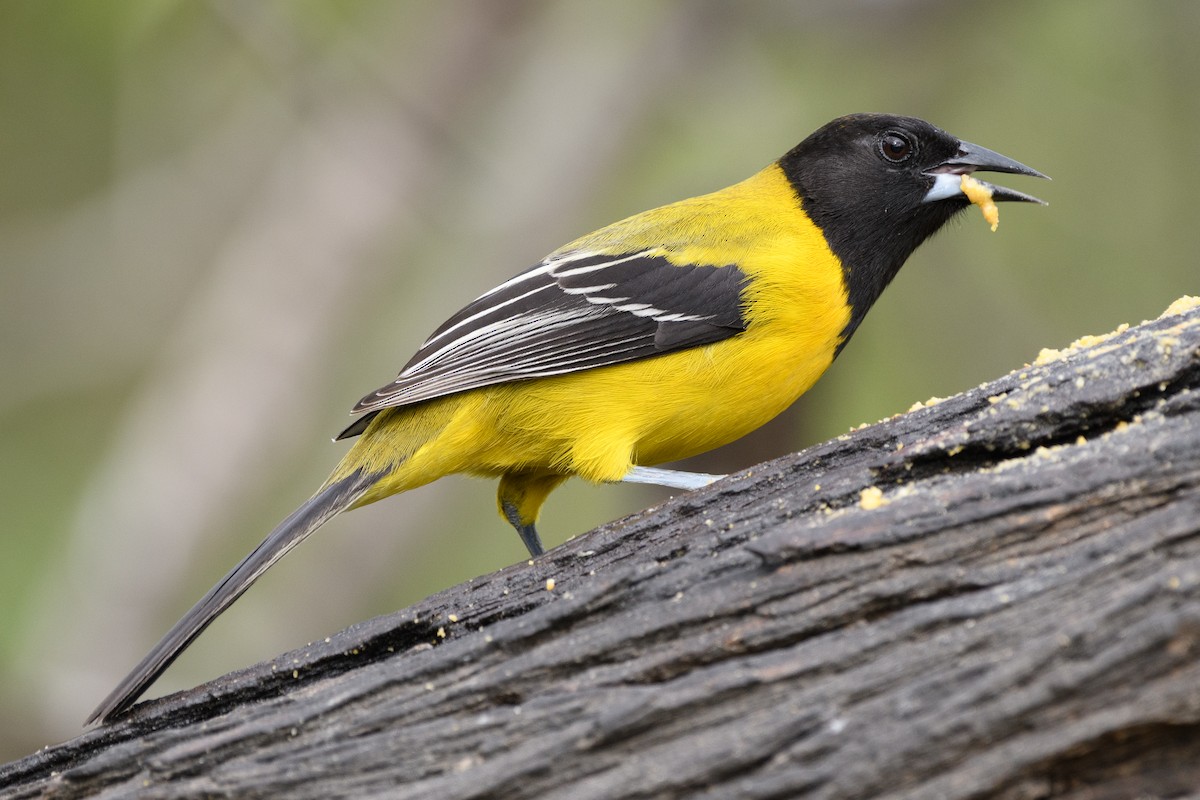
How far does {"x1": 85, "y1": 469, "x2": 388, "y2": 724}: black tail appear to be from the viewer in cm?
327

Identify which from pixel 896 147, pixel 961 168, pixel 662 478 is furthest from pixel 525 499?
pixel 961 168

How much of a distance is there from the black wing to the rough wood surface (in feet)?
3.70

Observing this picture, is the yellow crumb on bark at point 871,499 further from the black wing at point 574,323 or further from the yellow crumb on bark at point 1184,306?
the black wing at point 574,323

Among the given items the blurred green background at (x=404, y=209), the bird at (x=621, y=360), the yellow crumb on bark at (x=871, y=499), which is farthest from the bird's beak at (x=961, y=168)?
the blurred green background at (x=404, y=209)

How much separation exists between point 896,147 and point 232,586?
10.1 feet

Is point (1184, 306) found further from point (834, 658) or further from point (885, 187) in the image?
point (885, 187)

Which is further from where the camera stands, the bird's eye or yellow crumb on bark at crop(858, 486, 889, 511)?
the bird's eye

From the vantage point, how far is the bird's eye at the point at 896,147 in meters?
5.08

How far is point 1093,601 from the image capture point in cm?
244

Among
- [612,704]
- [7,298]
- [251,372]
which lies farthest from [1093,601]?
[7,298]

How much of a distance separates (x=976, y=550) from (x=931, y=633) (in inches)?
9.0

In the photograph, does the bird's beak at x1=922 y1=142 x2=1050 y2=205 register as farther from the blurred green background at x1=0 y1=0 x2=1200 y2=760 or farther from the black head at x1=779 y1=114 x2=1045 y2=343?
the blurred green background at x1=0 y1=0 x2=1200 y2=760

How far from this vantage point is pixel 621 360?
4.30 m

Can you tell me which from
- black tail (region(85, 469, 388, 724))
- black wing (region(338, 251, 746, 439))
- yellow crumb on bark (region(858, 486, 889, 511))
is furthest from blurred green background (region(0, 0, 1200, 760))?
yellow crumb on bark (region(858, 486, 889, 511))
